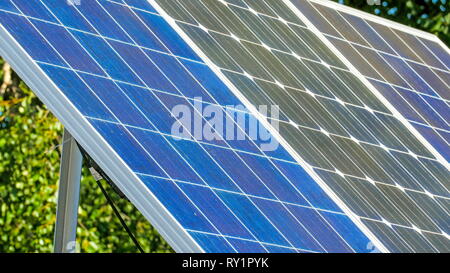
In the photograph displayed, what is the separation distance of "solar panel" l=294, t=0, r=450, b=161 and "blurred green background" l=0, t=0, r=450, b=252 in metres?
11.1

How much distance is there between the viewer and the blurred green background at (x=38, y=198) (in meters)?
26.8

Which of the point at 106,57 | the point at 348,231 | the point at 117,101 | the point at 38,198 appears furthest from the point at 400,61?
the point at 38,198

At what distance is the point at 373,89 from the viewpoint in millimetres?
14672

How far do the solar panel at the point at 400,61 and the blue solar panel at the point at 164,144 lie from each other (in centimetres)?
280

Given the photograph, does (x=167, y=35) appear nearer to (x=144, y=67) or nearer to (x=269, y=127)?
(x=144, y=67)

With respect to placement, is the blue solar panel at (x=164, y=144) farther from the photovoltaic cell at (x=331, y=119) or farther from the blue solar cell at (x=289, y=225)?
the photovoltaic cell at (x=331, y=119)

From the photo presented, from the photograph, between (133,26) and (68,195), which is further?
(68,195)

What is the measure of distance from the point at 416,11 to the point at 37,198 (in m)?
10.1

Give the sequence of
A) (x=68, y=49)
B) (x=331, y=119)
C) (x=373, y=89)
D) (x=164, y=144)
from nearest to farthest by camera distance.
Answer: (x=164, y=144)
(x=68, y=49)
(x=331, y=119)
(x=373, y=89)

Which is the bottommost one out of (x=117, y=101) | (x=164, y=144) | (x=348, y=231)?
(x=348, y=231)

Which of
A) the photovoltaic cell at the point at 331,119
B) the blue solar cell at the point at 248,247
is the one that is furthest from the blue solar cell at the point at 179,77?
the blue solar cell at the point at 248,247

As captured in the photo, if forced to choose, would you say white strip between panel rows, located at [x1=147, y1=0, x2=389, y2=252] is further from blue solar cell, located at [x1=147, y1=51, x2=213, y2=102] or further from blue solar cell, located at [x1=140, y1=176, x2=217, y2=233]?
blue solar cell, located at [x1=140, y1=176, x2=217, y2=233]

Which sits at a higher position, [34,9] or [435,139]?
[34,9]
